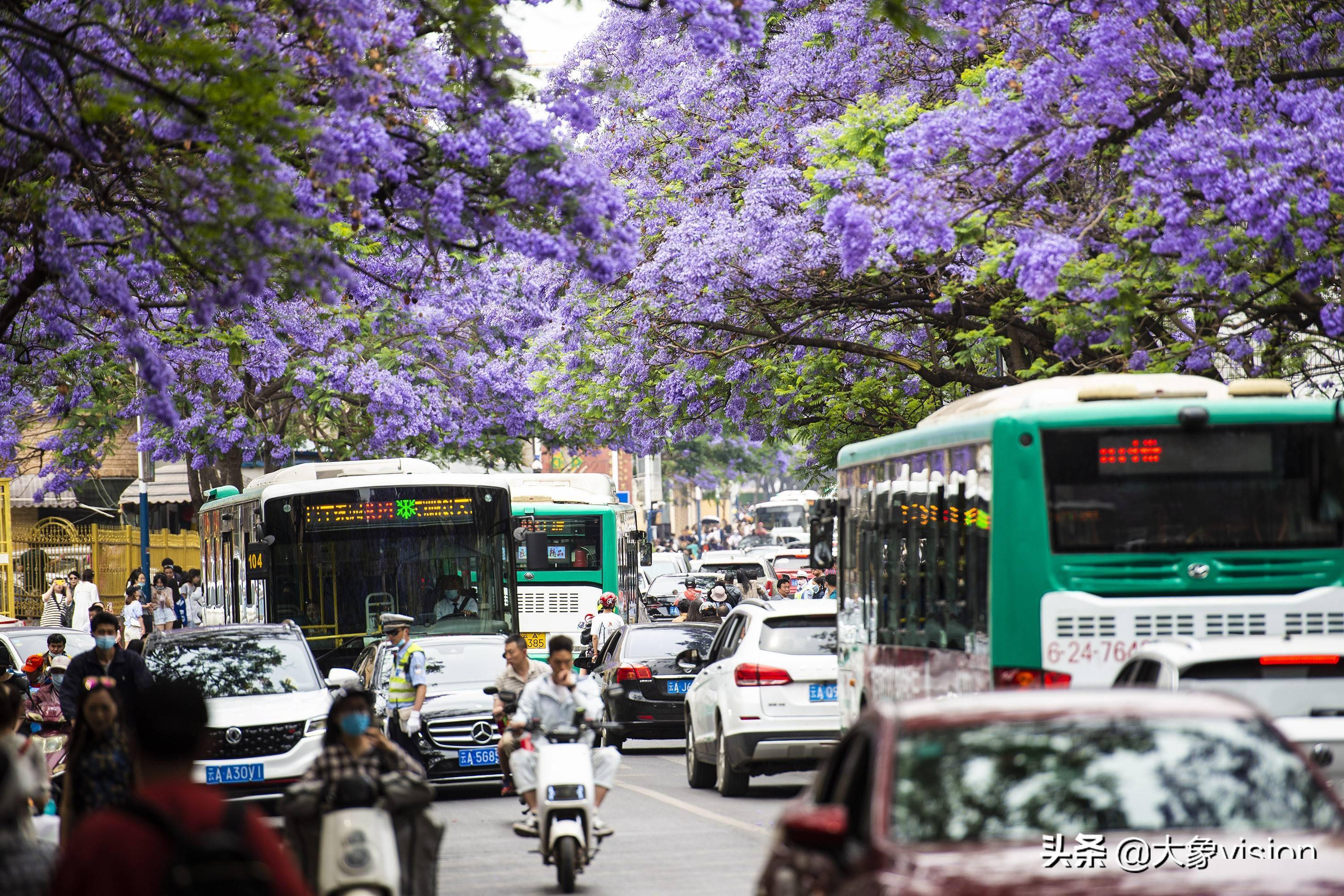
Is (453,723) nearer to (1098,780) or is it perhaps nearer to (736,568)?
(1098,780)

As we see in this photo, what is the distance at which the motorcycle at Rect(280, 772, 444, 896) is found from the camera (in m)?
8.36

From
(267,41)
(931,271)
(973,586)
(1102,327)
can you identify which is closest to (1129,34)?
(1102,327)

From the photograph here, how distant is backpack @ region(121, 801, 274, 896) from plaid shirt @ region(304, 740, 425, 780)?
3387mm

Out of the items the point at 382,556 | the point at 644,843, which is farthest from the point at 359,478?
the point at 644,843

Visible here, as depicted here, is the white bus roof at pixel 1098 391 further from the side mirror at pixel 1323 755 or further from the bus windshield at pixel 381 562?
the bus windshield at pixel 381 562

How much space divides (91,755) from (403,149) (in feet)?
16.1

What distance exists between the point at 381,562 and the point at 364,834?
14136mm

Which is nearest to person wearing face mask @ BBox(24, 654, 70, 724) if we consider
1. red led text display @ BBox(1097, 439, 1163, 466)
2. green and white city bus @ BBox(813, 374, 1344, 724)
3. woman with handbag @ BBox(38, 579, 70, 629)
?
green and white city bus @ BBox(813, 374, 1344, 724)

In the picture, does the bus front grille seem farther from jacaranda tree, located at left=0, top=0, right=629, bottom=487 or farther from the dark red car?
the dark red car

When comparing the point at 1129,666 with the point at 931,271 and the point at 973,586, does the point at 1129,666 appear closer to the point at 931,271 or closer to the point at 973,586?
the point at 973,586

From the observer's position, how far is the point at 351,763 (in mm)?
8633

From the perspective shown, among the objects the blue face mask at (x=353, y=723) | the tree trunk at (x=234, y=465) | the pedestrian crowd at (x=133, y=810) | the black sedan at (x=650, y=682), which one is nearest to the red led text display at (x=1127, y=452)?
the pedestrian crowd at (x=133, y=810)

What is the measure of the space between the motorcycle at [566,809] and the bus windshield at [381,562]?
10.5 m

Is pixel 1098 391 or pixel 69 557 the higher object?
pixel 1098 391
